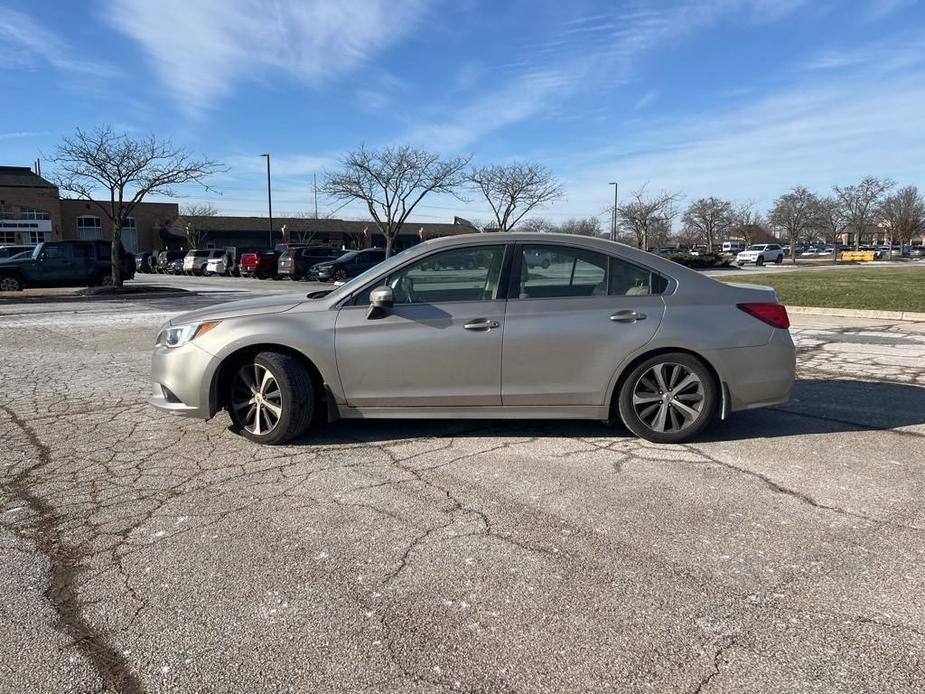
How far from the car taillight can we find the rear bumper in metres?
0.07

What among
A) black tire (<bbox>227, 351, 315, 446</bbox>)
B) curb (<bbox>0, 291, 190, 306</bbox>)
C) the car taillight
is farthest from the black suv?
the car taillight

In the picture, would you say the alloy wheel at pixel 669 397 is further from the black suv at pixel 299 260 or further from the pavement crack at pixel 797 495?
the black suv at pixel 299 260

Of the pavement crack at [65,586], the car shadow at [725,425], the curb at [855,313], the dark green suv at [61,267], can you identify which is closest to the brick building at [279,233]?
the dark green suv at [61,267]

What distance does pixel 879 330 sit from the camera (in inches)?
447

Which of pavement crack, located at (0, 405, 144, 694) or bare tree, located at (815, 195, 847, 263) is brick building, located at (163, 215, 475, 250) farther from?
pavement crack, located at (0, 405, 144, 694)

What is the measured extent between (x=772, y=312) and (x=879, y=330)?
26.1 ft

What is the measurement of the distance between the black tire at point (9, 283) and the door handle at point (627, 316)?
23488 millimetres

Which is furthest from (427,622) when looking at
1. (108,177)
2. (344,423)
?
(108,177)

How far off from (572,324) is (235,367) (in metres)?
2.51

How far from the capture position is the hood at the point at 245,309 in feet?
16.4

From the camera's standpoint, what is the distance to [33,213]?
2272 inches

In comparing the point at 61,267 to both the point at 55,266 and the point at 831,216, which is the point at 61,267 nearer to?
the point at 55,266

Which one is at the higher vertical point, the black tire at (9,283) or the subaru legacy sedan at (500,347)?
the black tire at (9,283)

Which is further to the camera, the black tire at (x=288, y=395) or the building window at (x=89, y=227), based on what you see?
the building window at (x=89, y=227)
